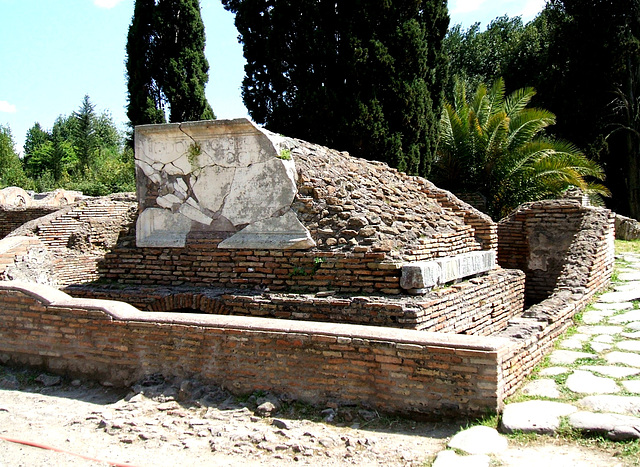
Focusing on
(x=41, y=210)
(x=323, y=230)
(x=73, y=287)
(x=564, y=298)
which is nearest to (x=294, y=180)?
(x=323, y=230)

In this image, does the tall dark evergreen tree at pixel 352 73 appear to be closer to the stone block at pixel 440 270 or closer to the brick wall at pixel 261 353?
the stone block at pixel 440 270

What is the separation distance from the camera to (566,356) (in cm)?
525

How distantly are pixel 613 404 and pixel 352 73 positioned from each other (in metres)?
9.27

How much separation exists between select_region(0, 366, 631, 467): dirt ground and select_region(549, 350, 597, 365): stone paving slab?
1.69 metres

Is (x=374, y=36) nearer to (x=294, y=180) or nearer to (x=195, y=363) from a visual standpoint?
(x=294, y=180)

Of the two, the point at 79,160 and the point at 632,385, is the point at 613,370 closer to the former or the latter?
the point at 632,385

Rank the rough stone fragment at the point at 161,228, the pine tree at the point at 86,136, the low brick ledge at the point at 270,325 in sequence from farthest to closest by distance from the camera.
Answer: the pine tree at the point at 86,136, the rough stone fragment at the point at 161,228, the low brick ledge at the point at 270,325

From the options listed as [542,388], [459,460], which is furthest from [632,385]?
[459,460]

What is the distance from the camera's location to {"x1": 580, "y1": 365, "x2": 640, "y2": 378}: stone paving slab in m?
4.61

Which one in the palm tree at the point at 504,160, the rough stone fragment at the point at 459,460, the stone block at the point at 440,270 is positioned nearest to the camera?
the rough stone fragment at the point at 459,460

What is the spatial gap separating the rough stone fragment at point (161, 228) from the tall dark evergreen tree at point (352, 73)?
Result: 6184 millimetres

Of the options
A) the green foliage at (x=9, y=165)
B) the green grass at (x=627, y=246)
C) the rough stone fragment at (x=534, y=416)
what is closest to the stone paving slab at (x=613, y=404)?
the rough stone fragment at (x=534, y=416)

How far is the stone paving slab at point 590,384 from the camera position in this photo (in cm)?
425

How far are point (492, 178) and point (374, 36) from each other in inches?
169
